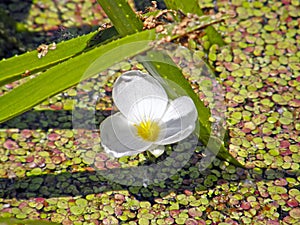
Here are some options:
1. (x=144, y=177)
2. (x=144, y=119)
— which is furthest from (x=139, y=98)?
(x=144, y=177)

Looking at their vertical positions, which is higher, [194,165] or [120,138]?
[120,138]

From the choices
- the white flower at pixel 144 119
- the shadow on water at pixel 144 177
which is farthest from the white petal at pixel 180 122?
the shadow on water at pixel 144 177

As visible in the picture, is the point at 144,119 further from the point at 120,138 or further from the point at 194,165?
the point at 194,165

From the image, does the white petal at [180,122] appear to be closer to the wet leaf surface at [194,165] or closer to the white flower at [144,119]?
the white flower at [144,119]

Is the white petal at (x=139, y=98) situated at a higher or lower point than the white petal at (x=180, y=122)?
higher

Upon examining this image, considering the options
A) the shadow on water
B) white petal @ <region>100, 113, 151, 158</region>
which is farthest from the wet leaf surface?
white petal @ <region>100, 113, 151, 158</region>

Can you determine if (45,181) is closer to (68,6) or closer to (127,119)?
(127,119)

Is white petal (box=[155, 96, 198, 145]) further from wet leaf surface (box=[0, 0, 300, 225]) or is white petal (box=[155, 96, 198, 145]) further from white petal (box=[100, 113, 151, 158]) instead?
wet leaf surface (box=[0, 0, 300, 225])
